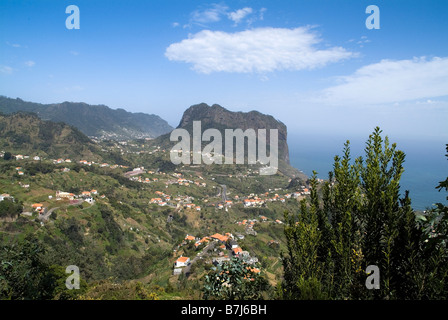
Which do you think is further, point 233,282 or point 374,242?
point 233,282

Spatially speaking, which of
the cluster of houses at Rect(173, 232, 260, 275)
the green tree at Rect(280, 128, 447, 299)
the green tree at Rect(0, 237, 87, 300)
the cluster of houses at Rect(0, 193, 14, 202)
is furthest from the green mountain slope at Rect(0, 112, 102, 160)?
the green tree at Rect(280, 128, 447, 299)

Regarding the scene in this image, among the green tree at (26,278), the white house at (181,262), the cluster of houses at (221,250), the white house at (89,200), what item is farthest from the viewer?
the white house at (89,200)

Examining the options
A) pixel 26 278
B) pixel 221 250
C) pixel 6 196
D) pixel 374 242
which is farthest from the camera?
pixel 6 196

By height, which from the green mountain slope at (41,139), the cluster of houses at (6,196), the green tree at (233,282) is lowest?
the cluster of houses at (6,196)

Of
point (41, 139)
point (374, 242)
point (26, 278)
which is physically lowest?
point (26, 278)

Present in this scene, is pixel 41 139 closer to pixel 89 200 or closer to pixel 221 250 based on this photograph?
pixel 89 200

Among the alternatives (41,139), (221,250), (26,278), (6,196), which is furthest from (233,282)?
(41,139)

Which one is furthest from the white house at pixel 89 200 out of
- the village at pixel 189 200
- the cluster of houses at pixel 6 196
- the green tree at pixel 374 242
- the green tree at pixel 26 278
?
the green tree at pixel 374 242

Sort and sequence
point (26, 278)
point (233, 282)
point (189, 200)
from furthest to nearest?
point (189, 200)
point (26, 278)
point (233, 282)

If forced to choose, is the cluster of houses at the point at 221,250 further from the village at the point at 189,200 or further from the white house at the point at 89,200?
the white house at the point at 89,200
